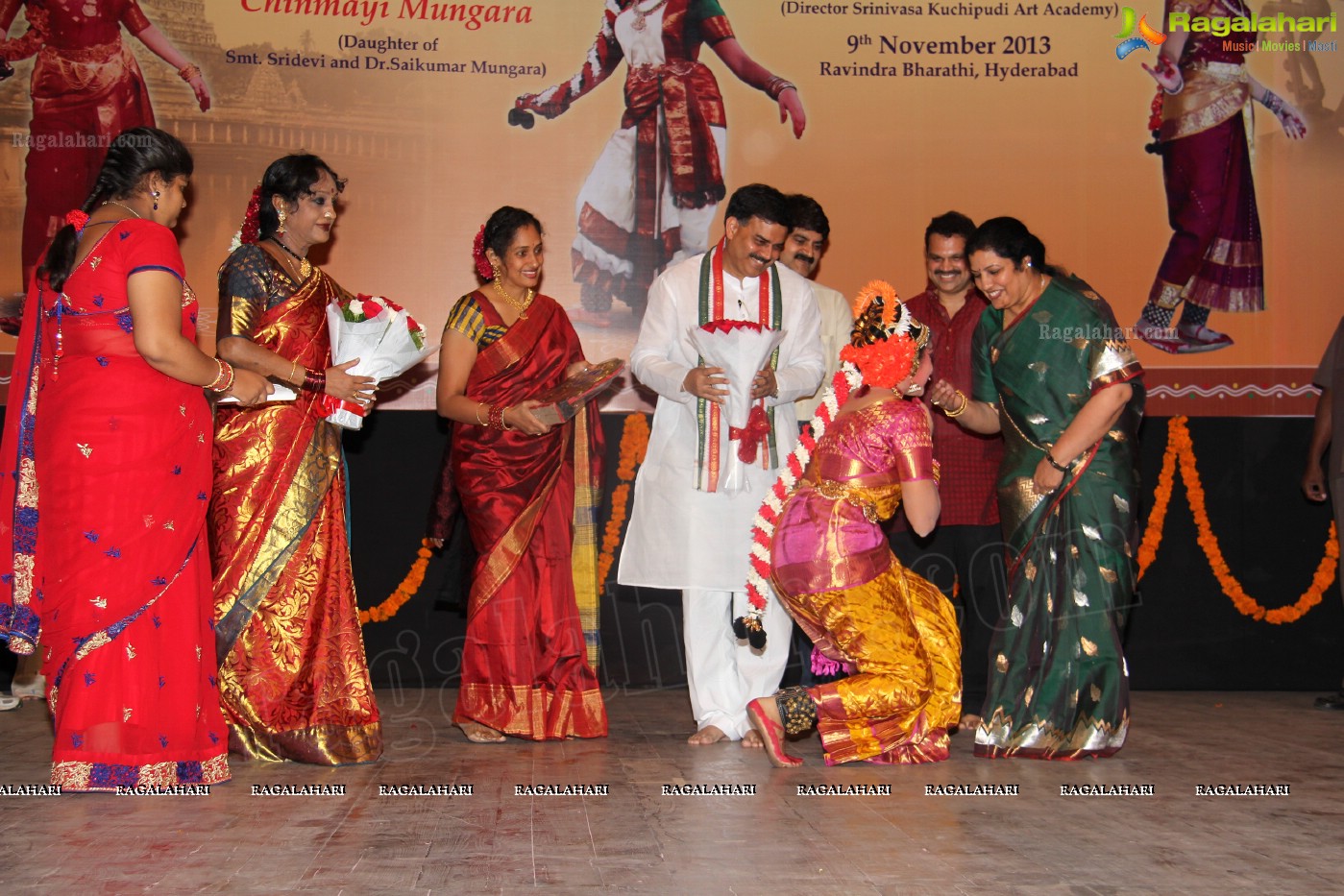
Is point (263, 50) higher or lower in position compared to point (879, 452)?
higher

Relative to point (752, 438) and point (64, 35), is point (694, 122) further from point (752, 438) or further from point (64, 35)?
point (64, 35)

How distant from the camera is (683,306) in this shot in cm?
477

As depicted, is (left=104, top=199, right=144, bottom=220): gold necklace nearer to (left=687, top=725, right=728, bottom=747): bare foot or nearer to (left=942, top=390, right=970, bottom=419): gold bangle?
(left=687, top=725, right=728, bottom=747): bare foot

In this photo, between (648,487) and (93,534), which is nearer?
(93,534)

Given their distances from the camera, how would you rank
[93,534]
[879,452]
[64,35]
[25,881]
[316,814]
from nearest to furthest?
[25,881]
[316,814]
[93,534]
[879,452]
[64,35]

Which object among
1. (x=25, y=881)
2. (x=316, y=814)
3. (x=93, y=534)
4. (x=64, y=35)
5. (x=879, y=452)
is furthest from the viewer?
(x=64, y=35)

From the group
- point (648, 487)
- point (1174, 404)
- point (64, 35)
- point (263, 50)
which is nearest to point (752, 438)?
point (648, 487)

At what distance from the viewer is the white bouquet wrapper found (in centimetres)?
441

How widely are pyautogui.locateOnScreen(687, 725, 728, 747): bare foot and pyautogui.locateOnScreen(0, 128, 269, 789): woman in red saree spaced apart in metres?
1.55

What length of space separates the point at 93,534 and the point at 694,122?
12.0 ft

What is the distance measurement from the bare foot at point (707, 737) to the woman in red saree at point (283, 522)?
1074mm

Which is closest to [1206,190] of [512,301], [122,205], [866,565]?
[866,565]

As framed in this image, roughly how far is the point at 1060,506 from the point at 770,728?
1229 mm

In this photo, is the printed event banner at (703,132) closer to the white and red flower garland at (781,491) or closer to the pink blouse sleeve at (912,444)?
the white and red flower garland at (781,491)
